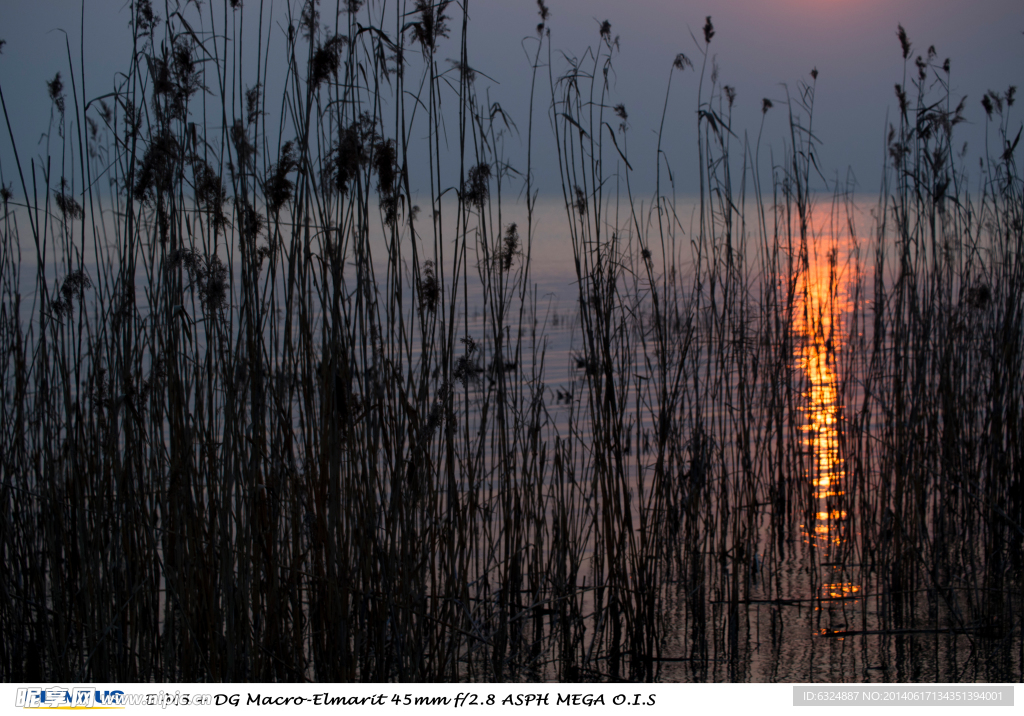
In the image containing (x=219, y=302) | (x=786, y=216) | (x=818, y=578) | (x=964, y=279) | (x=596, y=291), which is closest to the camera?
(x=219, y=302)

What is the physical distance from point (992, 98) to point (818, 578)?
70.1 inches

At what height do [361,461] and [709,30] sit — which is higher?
[709,30]

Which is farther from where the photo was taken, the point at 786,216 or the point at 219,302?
Result: the point at 786,216

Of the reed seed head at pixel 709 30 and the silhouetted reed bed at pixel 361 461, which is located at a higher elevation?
the reed seed head at pixel 709 30

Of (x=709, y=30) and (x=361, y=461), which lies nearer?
(x=361, y=461)

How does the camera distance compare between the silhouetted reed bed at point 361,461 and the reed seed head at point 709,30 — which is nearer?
the silhouetted reed bed at point 361,461

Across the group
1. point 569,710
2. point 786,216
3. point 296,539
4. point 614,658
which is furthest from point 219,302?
point 786,216

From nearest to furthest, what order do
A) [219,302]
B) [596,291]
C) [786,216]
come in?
[219,302], [596,291], [786,216]

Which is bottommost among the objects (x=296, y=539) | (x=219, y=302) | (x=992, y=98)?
(x=296, y=539)

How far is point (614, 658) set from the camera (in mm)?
1765

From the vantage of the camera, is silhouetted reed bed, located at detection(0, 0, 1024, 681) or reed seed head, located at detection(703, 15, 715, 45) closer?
silhouetted reed bed, located at detection(0, 0, 1024, 681)

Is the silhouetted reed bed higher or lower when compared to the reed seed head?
lower

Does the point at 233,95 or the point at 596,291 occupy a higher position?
the point at 233,95

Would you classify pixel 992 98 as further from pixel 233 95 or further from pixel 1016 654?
pixel 233 95
